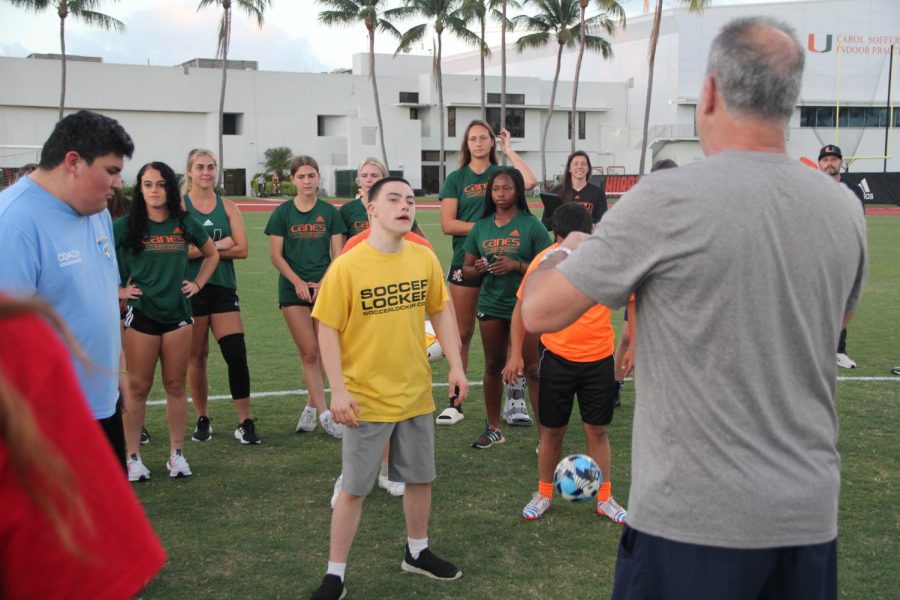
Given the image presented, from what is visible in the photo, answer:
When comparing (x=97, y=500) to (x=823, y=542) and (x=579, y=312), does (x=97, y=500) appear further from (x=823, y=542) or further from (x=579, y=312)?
(x=823, y=542)

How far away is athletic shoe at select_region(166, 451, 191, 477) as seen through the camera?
20.3 ft

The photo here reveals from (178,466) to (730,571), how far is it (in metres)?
4.78

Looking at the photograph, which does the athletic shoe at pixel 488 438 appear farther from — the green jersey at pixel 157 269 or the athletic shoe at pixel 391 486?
the green jersey at pixel 157 269

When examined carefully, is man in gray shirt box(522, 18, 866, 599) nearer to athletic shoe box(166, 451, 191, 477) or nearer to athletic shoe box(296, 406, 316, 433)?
athletic shoe box(166, 451, 191, 477)

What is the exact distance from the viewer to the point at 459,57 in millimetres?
Result: 96312

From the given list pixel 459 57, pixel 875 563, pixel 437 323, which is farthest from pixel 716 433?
pixel 459 57

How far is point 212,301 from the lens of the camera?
6.99 metres

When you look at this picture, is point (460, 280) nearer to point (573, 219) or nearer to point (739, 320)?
point (573, 219)

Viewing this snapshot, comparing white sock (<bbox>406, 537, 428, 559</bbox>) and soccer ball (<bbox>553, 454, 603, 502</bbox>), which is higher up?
soccer ball (<bbox>553, 454, 603, 502</bbox>)

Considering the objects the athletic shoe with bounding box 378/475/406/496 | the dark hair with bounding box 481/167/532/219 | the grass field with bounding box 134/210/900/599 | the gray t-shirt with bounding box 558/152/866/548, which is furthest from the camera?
the dark hair with bounding box 481/167/532/219

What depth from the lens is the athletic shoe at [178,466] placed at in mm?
6195

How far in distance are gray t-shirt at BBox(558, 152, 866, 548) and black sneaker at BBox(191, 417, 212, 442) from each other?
18.0 feet

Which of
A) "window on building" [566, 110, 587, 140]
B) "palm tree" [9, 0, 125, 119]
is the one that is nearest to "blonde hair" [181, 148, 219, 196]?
"palm tree" [9, 0, 125, 119]

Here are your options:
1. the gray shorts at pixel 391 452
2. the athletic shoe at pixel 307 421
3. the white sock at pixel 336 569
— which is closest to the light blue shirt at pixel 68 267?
the gray shorts at pixel 391 452
